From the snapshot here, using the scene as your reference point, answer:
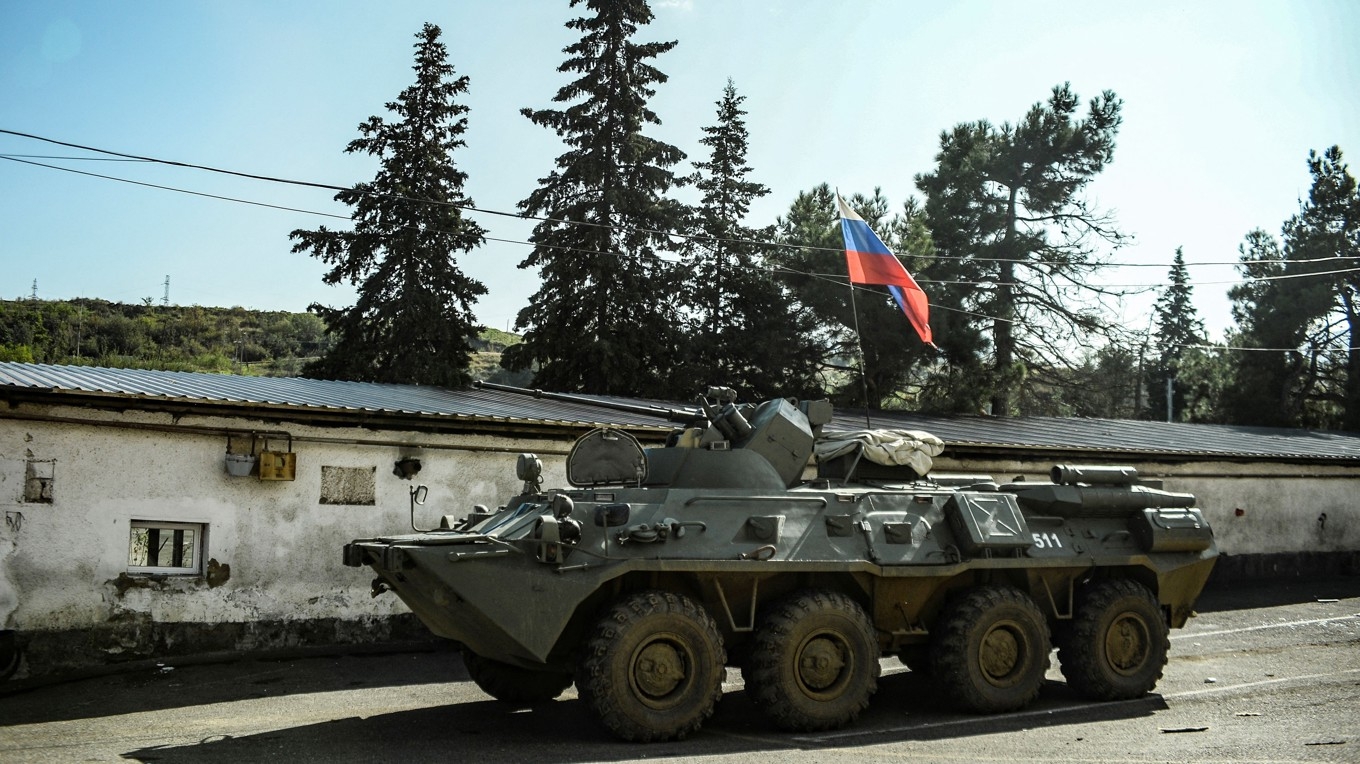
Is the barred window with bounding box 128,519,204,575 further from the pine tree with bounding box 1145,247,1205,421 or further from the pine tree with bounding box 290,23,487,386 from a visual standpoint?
the pine tree with bounding box 1145,247,1205,421

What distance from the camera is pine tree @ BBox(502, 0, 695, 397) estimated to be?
94.6ft

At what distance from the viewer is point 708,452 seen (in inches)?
406

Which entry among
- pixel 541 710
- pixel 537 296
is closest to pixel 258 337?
pixel 537 296

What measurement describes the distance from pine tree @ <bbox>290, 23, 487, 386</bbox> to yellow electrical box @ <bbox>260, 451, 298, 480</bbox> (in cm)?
1377

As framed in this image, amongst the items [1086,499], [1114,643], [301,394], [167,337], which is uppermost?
[167,337]

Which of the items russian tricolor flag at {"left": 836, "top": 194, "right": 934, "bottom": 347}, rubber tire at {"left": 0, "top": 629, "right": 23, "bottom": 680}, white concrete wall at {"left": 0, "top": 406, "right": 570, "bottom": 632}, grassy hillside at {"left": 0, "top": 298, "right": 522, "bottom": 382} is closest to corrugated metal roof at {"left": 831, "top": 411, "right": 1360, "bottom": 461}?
russian tricolor flag at {"left": 836, "top": 194, "right": 934, "bottom": 347}

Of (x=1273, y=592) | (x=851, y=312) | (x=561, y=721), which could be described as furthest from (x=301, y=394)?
(x=851, y=312)

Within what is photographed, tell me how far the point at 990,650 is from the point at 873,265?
588 centimetres

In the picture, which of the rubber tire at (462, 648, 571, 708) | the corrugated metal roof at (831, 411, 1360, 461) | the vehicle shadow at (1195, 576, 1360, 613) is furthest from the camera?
the corrugated metal roof at (831, 411, 1360, 461)

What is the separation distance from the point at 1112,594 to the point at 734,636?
379cm

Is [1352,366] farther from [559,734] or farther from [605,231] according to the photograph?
[559,734]

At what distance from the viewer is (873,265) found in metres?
14.9

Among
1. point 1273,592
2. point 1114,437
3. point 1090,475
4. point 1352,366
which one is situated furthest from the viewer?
point 1352,366

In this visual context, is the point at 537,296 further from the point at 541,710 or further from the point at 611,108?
the point at 541,710
